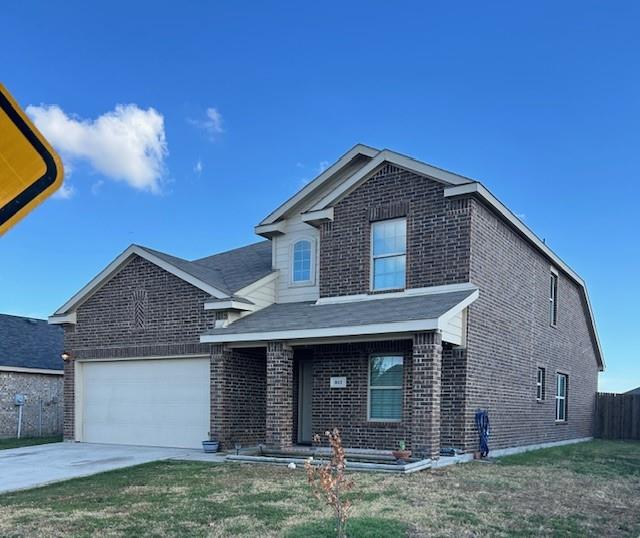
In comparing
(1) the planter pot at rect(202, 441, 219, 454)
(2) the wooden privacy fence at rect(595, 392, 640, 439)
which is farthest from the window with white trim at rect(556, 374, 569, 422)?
(1) the planter pot at rect(202, 441, 219, 454)

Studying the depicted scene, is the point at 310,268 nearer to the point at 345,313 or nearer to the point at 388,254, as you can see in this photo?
the point at 388,254

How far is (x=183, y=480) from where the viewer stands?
10.6 m

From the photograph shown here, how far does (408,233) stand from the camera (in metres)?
14.3

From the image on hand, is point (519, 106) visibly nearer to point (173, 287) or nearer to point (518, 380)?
point (518, 380)

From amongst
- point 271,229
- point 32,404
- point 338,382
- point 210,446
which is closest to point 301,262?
point 271,229

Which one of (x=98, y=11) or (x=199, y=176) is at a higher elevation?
(x=199, y=176)

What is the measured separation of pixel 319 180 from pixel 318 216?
156 cm

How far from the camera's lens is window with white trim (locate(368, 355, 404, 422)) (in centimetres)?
1384

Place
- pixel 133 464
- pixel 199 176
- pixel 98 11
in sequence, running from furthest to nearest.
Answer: pixel 199 176 → pixel 133 464 → pixel 98 11

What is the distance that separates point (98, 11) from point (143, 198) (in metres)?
13.8

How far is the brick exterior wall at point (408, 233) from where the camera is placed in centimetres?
1364

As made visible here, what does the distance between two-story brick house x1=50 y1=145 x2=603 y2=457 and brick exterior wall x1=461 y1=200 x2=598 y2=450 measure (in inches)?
2.7

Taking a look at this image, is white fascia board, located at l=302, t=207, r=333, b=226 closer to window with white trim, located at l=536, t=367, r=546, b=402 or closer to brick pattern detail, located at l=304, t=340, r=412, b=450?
brick pattern detail, located at l=304, t=340, r=412, b=450

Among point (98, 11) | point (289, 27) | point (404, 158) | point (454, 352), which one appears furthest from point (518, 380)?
point (98, 11)
